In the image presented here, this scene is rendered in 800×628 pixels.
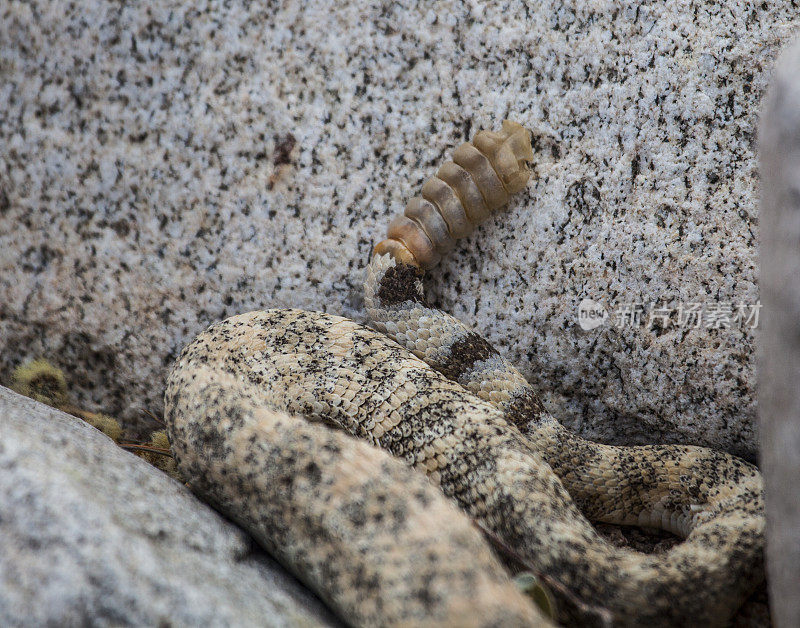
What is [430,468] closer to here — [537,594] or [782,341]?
[537,594]

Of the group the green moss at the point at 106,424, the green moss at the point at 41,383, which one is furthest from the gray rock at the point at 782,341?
the green moss at the point at 41,383

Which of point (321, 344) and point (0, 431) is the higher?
point (321, 344)

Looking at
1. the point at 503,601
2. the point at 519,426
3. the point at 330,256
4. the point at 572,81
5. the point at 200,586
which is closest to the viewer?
the point at 503,601

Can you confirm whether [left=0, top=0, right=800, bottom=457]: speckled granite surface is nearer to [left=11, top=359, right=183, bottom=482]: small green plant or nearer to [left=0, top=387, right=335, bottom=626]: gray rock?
[left=11, top=359, right=183, bottom=482]: small green plant

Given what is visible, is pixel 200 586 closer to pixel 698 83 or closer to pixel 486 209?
pixel 486 209

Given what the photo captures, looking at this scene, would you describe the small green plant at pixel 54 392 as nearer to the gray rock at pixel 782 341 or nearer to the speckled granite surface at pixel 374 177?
the speckled granite surface at pixel 374 177

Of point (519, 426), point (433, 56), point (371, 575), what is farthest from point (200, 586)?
point (433, 56)
